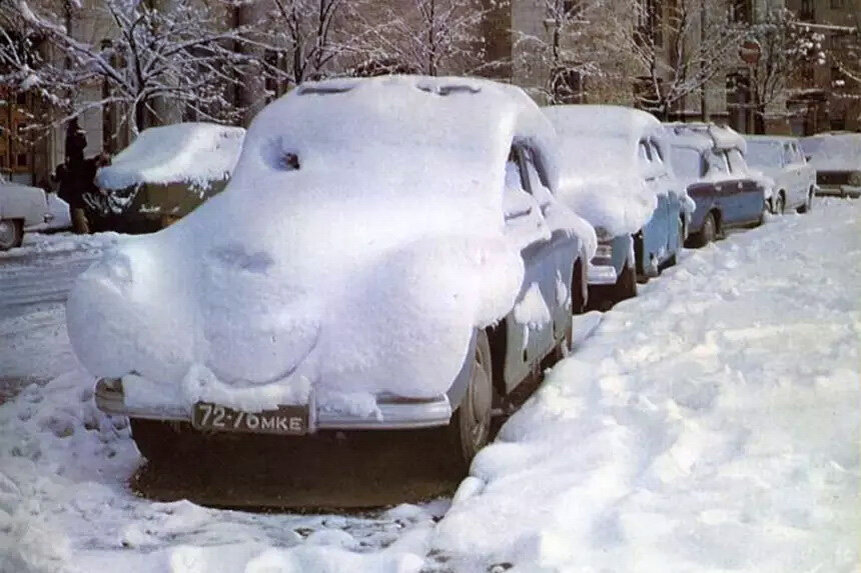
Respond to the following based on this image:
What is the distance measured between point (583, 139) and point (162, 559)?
7.75m

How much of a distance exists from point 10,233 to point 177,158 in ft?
8.26

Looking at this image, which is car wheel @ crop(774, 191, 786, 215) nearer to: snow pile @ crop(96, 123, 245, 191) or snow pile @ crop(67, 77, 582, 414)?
snow pile @ crop(96, 123, 245, 191)

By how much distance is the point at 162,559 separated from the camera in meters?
4.00

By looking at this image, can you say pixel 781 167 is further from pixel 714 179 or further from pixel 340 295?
pixel 340 295

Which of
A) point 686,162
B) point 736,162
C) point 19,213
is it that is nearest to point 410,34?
point 736,162

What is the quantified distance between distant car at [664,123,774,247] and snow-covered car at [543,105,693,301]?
1.84 metres

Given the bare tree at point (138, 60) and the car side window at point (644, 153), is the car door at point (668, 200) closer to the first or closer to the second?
the car side window at point (644, 153)

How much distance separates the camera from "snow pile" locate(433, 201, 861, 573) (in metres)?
3.87

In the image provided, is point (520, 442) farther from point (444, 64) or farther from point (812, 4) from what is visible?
point (444, 64)

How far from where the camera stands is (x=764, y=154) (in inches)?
781

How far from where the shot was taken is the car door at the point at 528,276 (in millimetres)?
5516

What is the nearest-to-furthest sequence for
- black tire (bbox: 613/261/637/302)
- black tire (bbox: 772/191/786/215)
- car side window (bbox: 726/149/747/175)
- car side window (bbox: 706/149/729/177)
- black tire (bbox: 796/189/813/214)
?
1. black tire (bbox: 613/261/637/302)
2. car side window (bbox: 706/149/729/177)
3. car side window (bbox: 726/149/747/175)
4. black tire (bbox: 772/191/786/215)
5. black tire (bbox: 796/189/813/214)

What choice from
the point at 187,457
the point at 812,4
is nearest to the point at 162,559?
the point at 187,457

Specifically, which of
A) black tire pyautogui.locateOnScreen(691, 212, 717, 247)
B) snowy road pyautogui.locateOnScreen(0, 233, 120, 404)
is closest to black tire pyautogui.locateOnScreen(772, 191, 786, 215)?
black tire pyautogui.locateOnScreen(691, 212, 717, 247)
